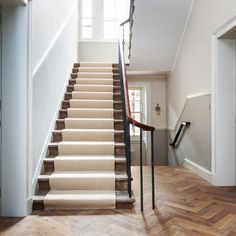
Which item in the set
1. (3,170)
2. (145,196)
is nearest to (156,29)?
(145,196)

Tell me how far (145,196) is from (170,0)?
121 inches

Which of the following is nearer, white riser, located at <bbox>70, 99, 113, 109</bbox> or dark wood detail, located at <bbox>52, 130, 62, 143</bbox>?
dark wood detail, located at <bbox>52, 130, 62, 143</bbox>

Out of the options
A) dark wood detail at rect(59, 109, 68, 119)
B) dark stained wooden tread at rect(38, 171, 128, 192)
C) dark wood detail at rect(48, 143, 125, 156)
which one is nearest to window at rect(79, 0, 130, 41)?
dark wood detail at rect(59, 109, 68, 119)

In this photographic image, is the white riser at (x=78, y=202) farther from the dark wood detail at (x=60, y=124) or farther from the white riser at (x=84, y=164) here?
the dark wood detail at (x=60, y=124)

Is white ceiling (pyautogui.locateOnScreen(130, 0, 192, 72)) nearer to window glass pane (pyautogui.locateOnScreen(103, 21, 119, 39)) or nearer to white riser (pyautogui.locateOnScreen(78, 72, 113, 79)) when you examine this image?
white riser (pyautogui.locateOnScreen(78, 72, 113, 79))

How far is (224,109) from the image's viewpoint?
343 centimetres

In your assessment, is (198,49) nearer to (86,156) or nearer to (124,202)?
(86,156)

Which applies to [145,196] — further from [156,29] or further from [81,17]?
[81,17]

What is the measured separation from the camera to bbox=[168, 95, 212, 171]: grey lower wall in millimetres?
3732

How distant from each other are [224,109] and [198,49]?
3.85 feet

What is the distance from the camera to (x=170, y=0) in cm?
421

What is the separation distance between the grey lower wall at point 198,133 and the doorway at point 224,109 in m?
0.22

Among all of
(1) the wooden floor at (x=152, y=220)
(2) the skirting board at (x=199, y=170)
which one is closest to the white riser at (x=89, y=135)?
(1) the wooden floor at (x=152, y=220)

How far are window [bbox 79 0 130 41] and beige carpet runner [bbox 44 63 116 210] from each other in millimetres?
2650
